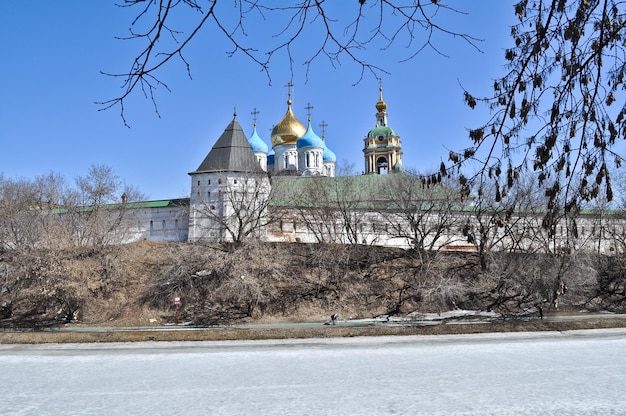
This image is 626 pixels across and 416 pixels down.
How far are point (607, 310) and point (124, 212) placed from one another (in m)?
26.9

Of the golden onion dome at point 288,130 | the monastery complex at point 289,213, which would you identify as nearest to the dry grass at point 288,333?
the monastery complex at point 289,213

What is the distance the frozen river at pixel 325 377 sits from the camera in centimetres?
874

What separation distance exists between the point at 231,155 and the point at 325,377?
26.4 metres

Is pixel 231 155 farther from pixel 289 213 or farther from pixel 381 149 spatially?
pixel 381 149

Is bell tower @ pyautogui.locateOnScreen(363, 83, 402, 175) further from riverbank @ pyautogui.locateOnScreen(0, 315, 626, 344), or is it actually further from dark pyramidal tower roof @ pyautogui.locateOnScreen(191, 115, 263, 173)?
riverbank @ pyautogui.locateOnScreen(0, 315, 626, 344)

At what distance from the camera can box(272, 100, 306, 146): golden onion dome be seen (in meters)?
57.9

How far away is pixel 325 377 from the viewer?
11.2 meters

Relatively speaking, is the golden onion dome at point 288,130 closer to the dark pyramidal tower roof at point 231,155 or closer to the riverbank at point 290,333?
the dark pyramidal tower roof at point 231,155

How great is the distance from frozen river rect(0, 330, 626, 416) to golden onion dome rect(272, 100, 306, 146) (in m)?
42.7

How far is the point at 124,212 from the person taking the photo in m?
34.6

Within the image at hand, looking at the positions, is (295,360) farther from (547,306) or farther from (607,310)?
(607,310)

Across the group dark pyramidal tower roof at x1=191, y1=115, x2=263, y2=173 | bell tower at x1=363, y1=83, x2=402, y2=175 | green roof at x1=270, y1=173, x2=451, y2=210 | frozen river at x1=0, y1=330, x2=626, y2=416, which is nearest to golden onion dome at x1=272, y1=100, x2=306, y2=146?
bell tower at x1=363, y1=83, x2=402, y2=175

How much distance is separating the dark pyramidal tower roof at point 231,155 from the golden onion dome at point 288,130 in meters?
20.1

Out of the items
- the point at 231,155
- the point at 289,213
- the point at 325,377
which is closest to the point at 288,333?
the point at 325,377
